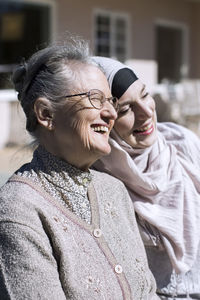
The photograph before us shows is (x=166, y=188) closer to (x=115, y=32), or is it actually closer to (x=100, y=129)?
(x=100, y=129)

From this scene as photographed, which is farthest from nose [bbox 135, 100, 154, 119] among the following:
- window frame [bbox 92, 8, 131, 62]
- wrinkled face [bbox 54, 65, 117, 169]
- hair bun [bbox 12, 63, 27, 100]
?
window frame [bbox 92, 8, 131, 62]

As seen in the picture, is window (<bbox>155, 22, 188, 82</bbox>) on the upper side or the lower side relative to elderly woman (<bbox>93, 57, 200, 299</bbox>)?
lower

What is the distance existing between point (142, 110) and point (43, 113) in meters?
0.52

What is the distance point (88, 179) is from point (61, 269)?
14.0 inches

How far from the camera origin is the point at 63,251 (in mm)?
1616

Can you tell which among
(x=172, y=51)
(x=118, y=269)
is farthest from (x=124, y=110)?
(x=172, y=51)

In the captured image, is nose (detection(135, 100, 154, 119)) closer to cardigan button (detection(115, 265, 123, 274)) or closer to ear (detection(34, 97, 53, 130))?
ear (detection(34, 97, 53, 130))

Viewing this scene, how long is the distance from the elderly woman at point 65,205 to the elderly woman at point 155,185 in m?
0.21

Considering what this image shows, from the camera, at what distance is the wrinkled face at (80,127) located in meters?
1.78

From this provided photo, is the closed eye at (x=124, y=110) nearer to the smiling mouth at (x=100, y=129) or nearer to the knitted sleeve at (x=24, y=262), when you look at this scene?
the smiling mouth at (x=100, y=129)

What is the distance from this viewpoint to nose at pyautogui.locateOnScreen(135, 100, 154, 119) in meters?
2.17

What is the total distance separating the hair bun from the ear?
6.4 inches

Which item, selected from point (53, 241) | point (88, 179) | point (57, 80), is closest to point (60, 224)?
point (53, 241)

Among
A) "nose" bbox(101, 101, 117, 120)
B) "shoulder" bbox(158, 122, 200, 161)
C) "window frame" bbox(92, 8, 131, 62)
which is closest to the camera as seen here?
"nose" bbox(101, 101, 117, 120)
